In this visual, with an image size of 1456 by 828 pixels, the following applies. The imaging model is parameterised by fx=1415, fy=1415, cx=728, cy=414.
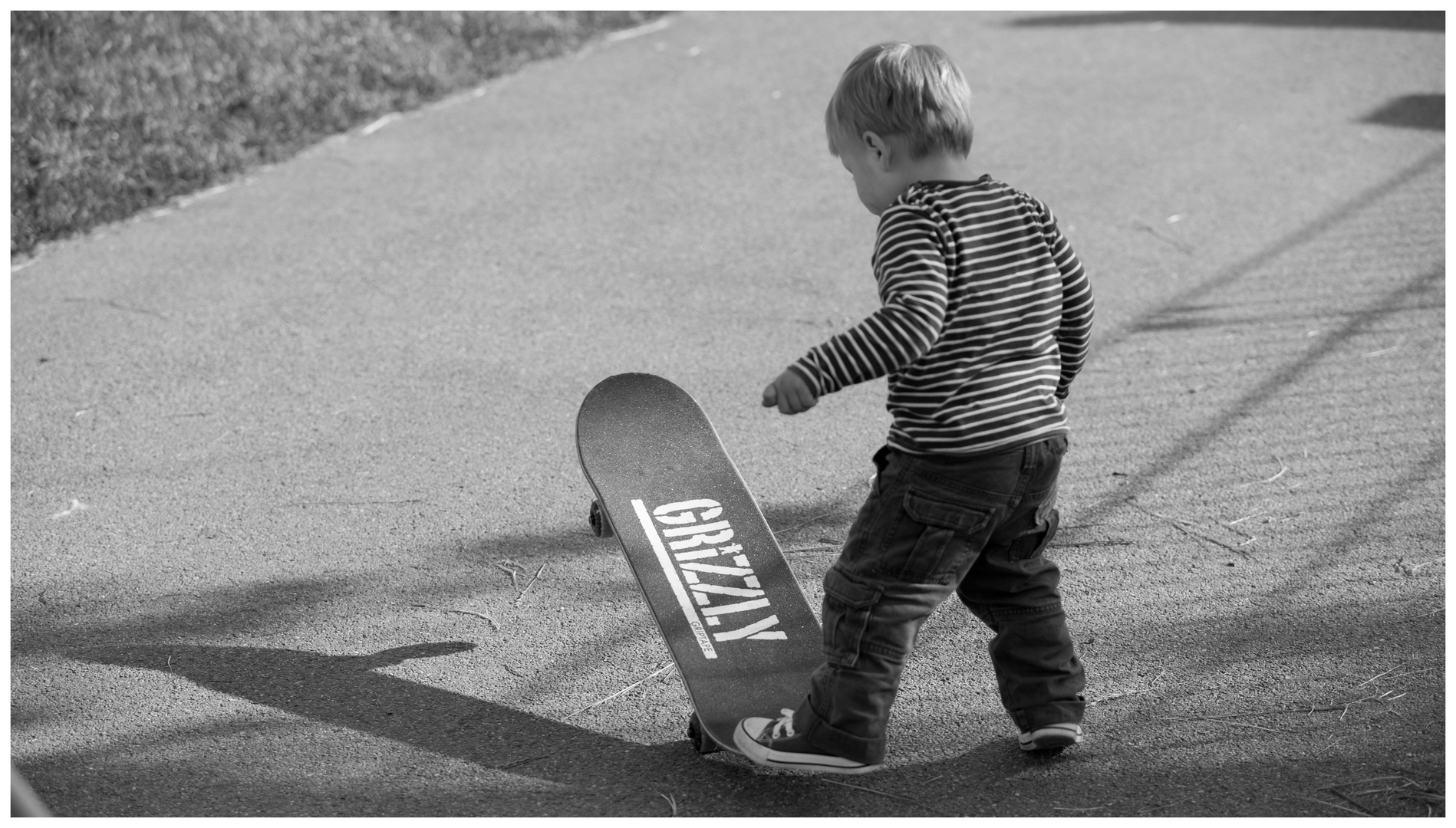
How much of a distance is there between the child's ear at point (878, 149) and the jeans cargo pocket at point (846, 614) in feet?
2.47

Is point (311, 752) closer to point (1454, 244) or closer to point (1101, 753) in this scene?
point (1101, 753)

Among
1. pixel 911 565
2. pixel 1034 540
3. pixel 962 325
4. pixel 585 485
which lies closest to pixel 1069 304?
pixel 962 325

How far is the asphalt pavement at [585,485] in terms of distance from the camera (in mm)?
2871

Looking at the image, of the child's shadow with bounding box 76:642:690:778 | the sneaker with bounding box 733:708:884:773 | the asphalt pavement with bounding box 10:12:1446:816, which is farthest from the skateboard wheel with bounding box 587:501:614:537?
the sneaker with bounding box 733:708:884:773

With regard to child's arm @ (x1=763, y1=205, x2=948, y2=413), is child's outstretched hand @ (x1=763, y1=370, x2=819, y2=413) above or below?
below

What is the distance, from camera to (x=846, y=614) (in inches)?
103

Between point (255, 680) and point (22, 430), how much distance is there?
1.77 metres

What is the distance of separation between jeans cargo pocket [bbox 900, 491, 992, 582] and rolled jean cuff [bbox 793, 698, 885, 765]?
1.05 ft

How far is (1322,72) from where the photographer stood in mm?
8664

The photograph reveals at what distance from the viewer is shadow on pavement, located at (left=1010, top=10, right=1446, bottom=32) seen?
9.77 meters

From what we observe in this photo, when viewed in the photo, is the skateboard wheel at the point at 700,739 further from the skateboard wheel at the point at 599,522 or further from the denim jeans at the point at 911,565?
the skateboard wheel at the point at 599,522

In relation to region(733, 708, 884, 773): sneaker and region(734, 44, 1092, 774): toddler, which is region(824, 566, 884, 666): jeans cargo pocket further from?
region(733, 708, 884, 773): sneaker

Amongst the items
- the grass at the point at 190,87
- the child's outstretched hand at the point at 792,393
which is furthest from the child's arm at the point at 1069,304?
the grass at the point at 190,87

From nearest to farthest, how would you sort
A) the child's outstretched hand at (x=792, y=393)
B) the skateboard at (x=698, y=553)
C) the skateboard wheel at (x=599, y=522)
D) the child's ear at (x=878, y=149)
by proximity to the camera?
the child's outstretched hand at (x=792, y=393) < the child's ear at (x=878, y=149) < the skateboard at (x=698, y=553) < the skateboard wheel at (x=599, y=522)
